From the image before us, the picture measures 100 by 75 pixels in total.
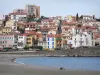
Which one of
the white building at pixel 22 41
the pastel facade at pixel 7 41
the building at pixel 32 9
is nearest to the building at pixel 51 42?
the white building at pixel 22 41

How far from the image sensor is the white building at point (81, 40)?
8902 centimetres

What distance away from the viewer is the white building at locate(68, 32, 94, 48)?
89019 mm

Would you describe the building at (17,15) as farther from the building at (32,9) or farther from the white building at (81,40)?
the white building at (81,40)

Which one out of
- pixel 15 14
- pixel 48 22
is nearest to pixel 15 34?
pixel 48 22

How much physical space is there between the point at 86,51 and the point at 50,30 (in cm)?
2966

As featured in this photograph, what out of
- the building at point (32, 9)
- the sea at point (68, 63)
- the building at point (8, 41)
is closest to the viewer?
the sea at point (68, 63)

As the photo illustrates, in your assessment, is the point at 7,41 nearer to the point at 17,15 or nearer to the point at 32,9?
the point at 17,15

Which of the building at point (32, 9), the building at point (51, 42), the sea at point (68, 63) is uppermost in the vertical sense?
the building at point (32, 9)

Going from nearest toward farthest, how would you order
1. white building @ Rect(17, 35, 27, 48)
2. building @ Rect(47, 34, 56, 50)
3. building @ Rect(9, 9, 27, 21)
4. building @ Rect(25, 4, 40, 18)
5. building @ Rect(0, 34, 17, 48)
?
building @ Rect(47, 34, 56, 50) < white building @ Rect(17, 35, 27, 48) < building @ Rect(0, 34, 17, 48) < building @ Rect(9, 9, 27, 21) < building @ Rect(25, 4, 40, 18)

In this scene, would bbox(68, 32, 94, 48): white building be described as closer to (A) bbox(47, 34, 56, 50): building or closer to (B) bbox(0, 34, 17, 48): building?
(A) bbox(47, 34, 56, 50): building

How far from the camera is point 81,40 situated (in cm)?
8925

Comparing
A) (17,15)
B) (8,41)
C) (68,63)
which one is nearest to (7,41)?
(8,41)

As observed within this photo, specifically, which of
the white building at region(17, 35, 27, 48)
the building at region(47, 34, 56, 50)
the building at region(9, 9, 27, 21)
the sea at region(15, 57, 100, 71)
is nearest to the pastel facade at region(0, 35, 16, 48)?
the white building at region(17, 35, 27, 48)

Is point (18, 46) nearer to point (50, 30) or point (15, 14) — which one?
point (50, 30)
